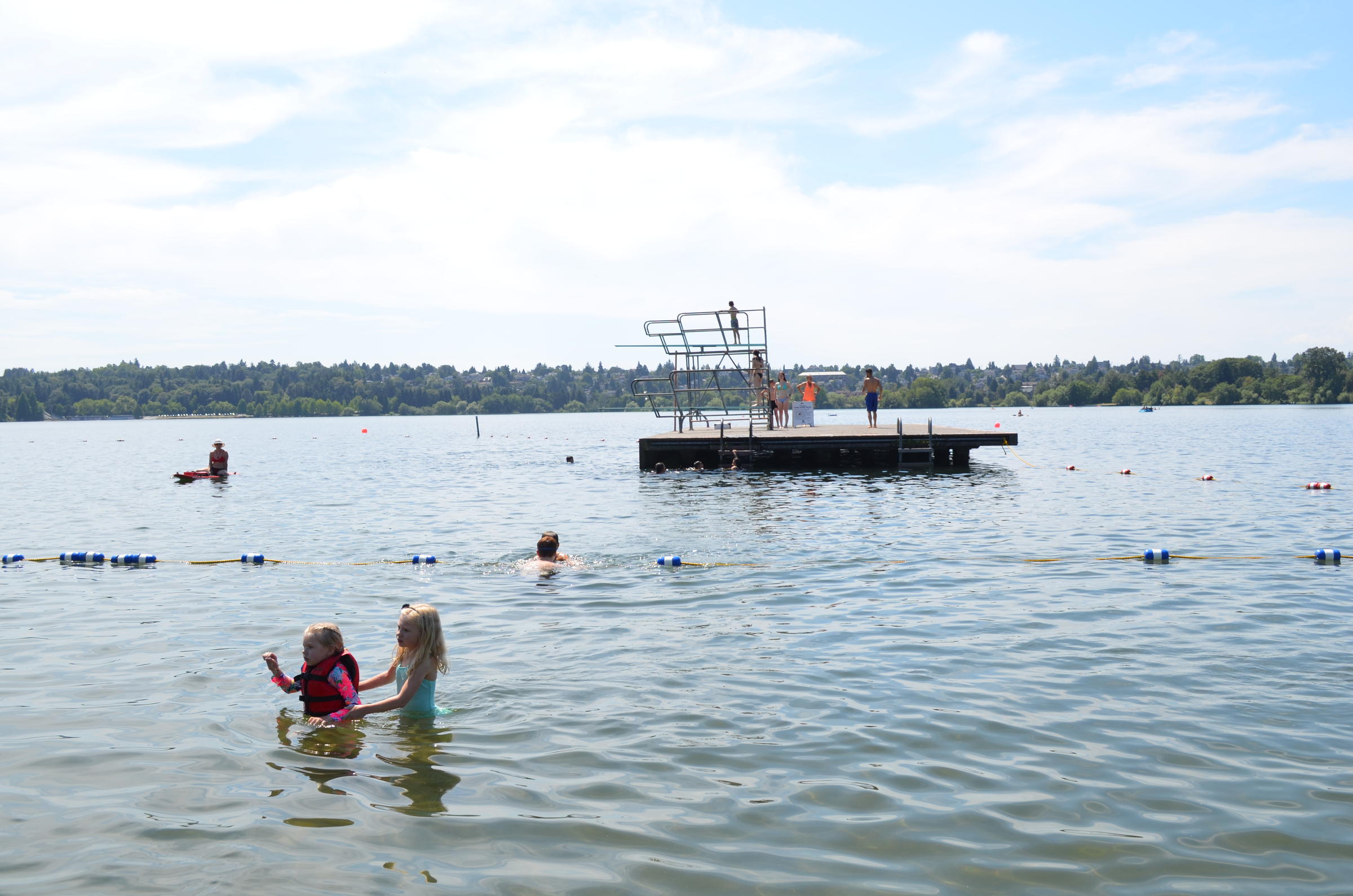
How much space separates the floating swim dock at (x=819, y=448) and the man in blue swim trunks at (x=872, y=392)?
2260 millimetres

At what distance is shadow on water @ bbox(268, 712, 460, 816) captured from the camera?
19.9 feet

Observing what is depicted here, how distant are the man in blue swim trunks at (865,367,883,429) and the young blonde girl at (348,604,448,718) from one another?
1036 inches

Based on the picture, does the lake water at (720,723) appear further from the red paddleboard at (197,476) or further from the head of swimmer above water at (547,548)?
the red paddleboard at (197,476)

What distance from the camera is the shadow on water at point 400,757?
6.07 m

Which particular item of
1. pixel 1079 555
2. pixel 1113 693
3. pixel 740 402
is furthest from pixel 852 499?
pixel 1113 693

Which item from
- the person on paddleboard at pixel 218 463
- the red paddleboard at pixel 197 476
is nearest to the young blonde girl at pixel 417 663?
the red paddleboard at pixel 197 476

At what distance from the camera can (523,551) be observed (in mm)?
16562

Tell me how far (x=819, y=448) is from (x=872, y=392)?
20.4ft

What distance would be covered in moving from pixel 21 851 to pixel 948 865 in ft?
16.4

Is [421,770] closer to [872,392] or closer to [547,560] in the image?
[547,560]

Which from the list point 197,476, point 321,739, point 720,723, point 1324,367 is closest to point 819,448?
point 197,476

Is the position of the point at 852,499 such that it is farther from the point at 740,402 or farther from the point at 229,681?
the point at 229,681

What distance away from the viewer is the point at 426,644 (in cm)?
743

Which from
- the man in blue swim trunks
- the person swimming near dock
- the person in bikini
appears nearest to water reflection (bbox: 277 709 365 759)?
the person swimming near dock
